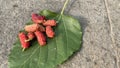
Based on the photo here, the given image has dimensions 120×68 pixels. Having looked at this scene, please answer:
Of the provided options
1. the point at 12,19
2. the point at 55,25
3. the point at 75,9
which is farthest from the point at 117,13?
the point at 12,19

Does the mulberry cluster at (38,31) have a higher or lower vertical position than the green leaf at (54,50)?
higher

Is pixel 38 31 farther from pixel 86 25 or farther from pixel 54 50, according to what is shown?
pixel 86 25

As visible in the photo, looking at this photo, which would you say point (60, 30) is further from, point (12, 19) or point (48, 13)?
point (12, 19)

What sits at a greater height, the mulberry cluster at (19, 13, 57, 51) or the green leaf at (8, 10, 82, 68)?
the mulberry cluster at (19, 13, 57, 51)

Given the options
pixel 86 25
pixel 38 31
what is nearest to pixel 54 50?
pixel 38 31
